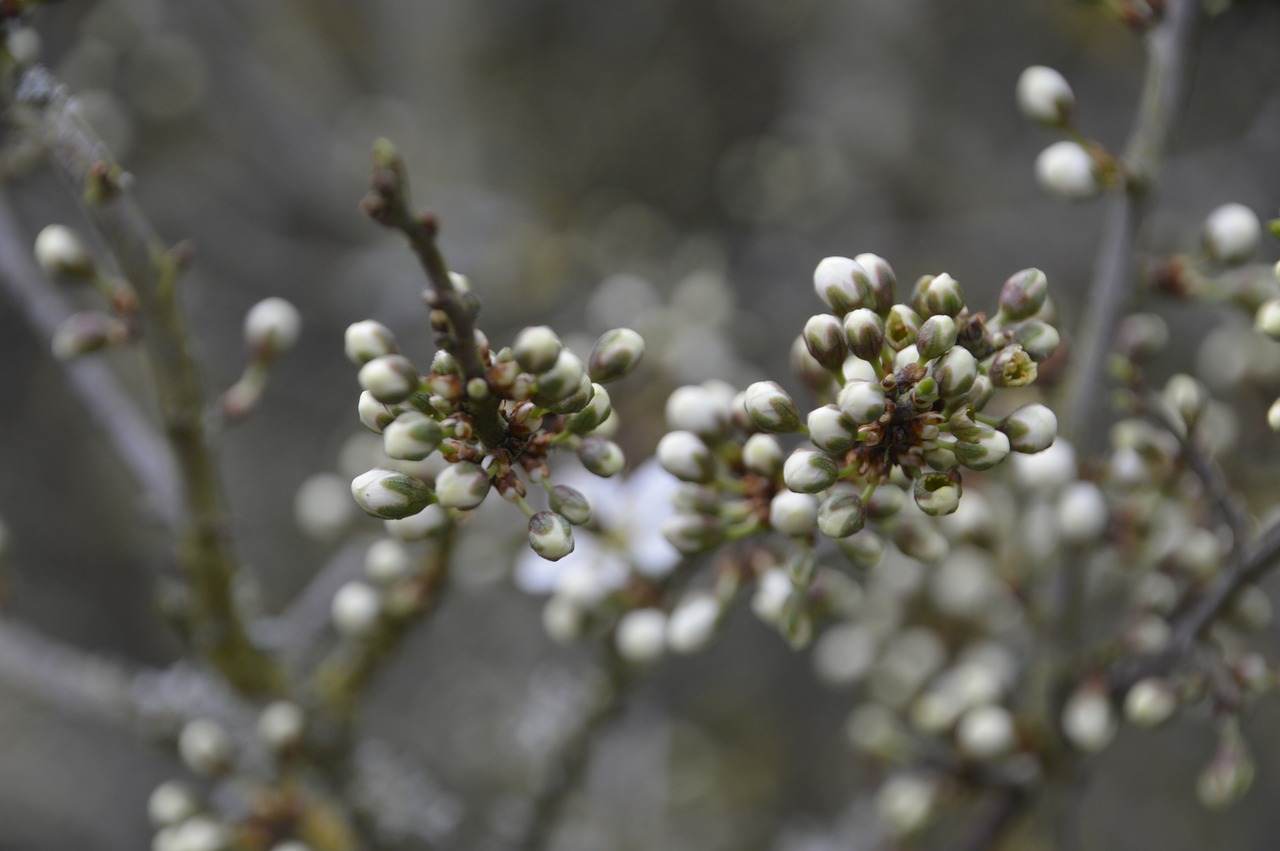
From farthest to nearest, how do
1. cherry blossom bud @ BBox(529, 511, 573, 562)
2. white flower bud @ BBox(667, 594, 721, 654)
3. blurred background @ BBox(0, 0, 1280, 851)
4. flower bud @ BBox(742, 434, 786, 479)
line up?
blurred background @ BBox(0, 0, 1280, 851) → white flower bud @ BBox(667, 594, 721, 654) → flower bud @ BBox(742, 434, 786, 479) → cherry blossom bud @ BBox(529, 511, 573, 562)

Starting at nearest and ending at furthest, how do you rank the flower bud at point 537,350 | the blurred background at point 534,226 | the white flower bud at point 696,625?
the flower bud at point 537,350 → the white flower bud at point 696,625 → the blurred background at point 534,226

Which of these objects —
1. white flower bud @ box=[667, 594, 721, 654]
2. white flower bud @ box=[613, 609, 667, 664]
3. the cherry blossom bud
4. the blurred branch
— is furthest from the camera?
the blurred branch

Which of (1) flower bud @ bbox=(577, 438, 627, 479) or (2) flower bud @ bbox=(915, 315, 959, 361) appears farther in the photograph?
(1) flower bud @ bbox=(577, 438, 627, 479)

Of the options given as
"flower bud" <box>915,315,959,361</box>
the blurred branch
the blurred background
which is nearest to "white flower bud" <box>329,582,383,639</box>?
the blurred branch

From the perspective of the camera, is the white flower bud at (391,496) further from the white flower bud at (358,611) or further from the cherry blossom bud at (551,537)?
the white flower bud at (358,611)

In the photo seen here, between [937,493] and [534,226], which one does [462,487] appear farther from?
[534,226]

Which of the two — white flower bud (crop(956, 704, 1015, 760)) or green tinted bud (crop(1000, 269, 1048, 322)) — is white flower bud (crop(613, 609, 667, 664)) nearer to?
white flower bud (crop(956, 704, 1015, 760))

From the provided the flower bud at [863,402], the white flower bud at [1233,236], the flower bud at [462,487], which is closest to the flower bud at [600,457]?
the flower bud at [462,487]

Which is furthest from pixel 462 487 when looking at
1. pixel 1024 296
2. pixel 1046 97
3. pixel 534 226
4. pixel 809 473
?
pixel 534 226

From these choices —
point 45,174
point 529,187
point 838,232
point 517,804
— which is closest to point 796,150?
point 838,232
